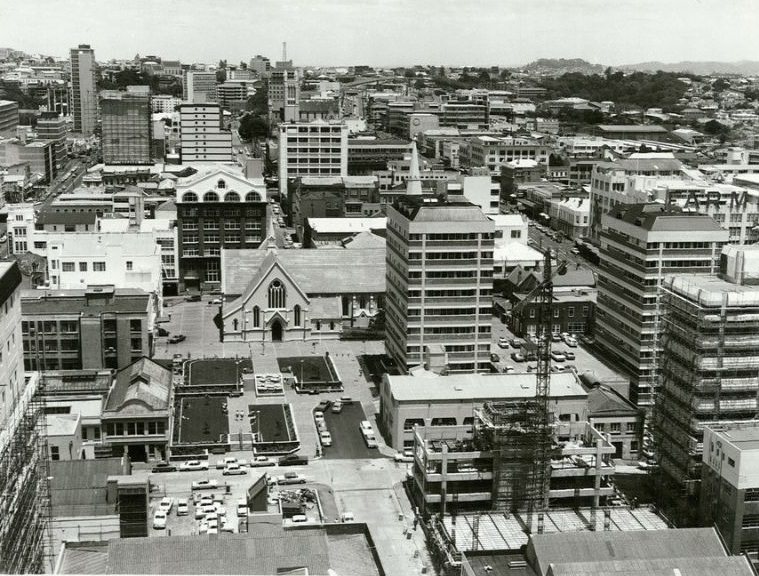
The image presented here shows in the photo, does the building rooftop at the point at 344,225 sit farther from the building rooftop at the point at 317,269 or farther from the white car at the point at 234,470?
the white car at the point at 234,470

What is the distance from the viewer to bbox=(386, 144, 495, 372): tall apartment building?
59.7 m

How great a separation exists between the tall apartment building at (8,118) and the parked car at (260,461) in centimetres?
12119

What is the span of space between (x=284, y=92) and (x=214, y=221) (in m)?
96.1

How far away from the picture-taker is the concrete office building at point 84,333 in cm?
6091

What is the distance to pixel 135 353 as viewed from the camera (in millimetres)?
61938

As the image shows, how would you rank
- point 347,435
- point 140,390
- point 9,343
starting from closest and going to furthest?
point 9,343, point 140,390, point 347,435

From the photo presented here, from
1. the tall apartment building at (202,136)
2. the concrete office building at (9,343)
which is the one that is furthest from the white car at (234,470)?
the tall apartment building at (202,136)

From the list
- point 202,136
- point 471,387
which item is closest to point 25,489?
point 471,387

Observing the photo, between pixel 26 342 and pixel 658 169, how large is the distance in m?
63.7

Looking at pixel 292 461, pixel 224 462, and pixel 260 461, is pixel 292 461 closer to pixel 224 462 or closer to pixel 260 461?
pixel 260 461

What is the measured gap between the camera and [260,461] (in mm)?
52031

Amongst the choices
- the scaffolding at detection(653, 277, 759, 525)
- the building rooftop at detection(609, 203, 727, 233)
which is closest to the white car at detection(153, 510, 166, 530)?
the scaffolding at detection(653, 277, 759, 525)

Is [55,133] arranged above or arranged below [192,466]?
above

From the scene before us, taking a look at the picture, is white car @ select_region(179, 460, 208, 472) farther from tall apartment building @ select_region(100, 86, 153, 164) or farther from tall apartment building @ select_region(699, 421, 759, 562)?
tall apartment building @ select_region(100, 86, 153, 164)
